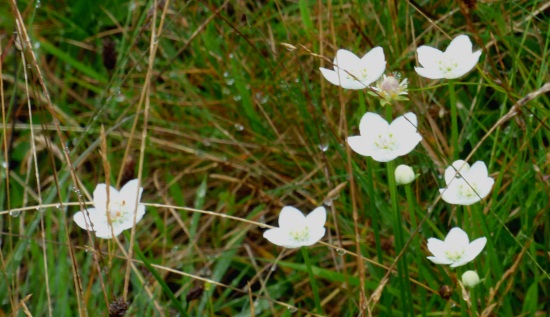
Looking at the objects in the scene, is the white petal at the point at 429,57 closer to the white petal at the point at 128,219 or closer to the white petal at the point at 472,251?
the white petal at the point at 472,251

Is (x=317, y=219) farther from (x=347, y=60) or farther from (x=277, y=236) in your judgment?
(x=347, y=60)

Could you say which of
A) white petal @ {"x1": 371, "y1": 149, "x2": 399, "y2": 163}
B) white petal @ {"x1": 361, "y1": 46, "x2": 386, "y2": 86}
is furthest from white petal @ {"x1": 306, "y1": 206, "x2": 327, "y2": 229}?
white petal @ {"x1": 361, "y1": 46, "x2": 386, "y2": 86}

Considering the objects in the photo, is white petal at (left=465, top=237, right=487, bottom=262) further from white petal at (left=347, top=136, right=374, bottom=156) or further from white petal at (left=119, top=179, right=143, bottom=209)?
white petal at (left=119, top=179, right=143, bottom=209)

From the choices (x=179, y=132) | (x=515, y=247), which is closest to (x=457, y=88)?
(x=515, y=247)

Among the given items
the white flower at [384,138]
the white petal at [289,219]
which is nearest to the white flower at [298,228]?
the white petal at [289,219]

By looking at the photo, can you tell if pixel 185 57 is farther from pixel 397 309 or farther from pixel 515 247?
pixel 515 247

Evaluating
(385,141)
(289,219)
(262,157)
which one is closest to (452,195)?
(385,141)
